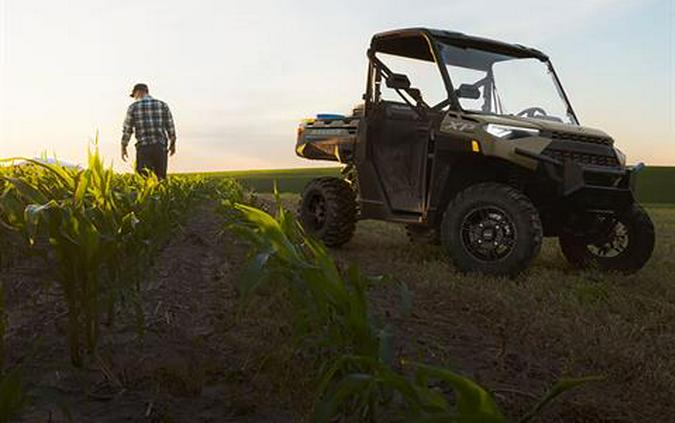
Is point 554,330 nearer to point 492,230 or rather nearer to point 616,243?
point 492,230

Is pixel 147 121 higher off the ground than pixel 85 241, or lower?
higher

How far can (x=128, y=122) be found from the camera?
10805mm

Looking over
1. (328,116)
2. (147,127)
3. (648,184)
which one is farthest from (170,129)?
(648,184)

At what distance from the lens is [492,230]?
548 cm

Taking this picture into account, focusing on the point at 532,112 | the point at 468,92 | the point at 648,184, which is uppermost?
the point at 468,92

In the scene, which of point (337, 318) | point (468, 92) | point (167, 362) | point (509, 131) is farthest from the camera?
point (468, 92)

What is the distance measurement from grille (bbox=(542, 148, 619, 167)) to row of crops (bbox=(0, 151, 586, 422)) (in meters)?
2.57

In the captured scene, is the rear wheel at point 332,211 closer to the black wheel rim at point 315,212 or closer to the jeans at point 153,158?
the black wheel rim at point 315,212

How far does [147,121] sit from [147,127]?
90 mm

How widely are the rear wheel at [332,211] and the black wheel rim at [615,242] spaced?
230cm

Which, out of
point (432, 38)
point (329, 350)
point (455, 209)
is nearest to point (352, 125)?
point (432, 38)

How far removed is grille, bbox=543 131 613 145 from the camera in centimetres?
548

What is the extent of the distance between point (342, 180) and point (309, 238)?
519 centimetres

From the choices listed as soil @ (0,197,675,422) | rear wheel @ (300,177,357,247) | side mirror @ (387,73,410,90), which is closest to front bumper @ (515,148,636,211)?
soil @ (0,197,675,422)
